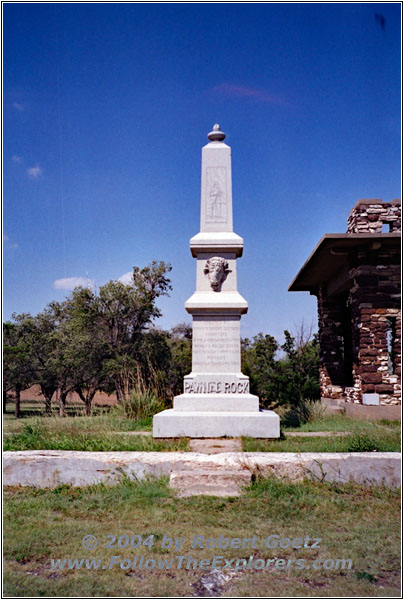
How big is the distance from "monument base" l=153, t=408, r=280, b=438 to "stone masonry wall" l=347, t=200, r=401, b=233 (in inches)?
302

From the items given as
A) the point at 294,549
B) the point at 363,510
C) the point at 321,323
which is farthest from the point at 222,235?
the point at 321,323

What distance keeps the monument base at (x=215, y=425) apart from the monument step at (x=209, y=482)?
1700mm

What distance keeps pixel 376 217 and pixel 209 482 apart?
995 centimetres

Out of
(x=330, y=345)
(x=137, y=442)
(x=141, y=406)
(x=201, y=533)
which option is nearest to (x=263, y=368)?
(x=330, y=345)

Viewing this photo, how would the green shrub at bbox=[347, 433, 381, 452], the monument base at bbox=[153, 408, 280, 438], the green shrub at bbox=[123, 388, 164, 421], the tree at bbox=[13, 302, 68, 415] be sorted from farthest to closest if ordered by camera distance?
the tree at bbox=[13, 302, 68, 415]
the green shrub at bbox=[123, 388, 164, 421]
the monument base at bbox=[153, 408, 280, 438]
the green shrub at bbox=[347, 433, 381, 452]

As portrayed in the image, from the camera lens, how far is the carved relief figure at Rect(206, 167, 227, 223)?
866 centimetres

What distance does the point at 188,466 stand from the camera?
5395 mm

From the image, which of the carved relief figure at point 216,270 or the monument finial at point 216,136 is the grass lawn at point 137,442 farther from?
the monument finial at point 216,136

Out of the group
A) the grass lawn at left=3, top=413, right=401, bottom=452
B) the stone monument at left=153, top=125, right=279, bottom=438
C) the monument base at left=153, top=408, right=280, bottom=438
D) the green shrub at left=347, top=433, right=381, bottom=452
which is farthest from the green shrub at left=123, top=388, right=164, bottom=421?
the green shrub at left=347, top=433, right=381, bottom=452

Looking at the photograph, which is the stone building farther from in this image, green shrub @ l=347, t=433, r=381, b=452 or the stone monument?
green shrub @ l=347, t=433, r=381, b=452

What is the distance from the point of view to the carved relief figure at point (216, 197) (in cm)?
866

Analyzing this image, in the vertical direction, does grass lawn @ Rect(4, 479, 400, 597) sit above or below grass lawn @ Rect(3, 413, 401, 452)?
below

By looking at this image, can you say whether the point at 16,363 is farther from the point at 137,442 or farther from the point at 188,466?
the point at 188,466

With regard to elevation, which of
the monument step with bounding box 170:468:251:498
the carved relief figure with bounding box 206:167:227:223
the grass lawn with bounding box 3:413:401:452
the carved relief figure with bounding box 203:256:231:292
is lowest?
the monument step with bounding box 170:468:251:498
